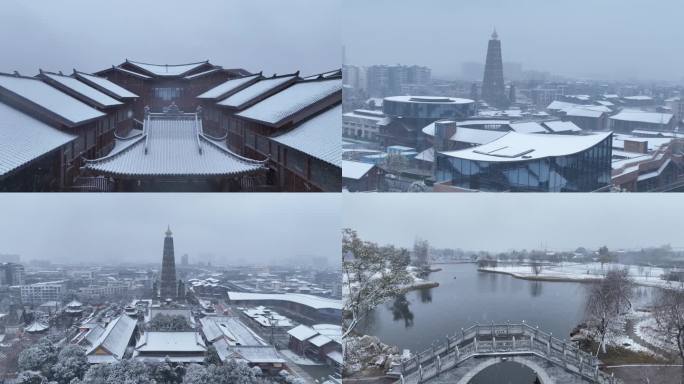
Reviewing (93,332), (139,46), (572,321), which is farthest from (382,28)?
(93,332)

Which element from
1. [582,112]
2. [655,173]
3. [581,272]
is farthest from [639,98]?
[581,272]

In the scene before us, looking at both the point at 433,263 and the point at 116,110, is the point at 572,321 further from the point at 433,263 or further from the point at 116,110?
the point at 116,110

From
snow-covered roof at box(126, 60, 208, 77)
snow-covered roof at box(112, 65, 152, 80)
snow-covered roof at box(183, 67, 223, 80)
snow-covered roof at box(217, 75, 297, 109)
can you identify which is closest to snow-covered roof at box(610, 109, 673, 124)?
snow-covered roof at box(217, 75, 297, 109)

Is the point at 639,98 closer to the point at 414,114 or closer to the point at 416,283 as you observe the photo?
the point at 414,114

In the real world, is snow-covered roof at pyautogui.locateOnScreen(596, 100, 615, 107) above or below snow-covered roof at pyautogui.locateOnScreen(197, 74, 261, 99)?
below

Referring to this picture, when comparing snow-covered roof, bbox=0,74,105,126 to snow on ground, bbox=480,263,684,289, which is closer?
snow-covered roof, bbox=0,74,105,126

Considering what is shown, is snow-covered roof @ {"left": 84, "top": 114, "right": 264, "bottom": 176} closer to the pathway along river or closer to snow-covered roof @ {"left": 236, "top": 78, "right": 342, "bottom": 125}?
snow-covered roof @ {"left": 236, "top": 78, "right": 342, "bottom": 125}
